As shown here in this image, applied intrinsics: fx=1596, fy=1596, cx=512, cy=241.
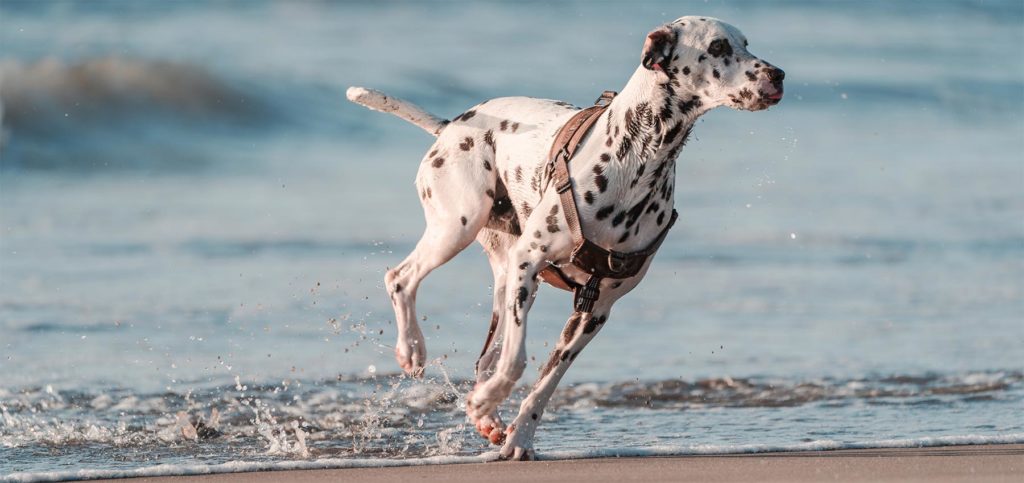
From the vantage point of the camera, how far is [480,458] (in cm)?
637

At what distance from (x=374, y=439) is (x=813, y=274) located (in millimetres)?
5455

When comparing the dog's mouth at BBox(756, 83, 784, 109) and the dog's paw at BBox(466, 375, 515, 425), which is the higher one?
the dog's mouth at BBox(756, 83, 784, 109)

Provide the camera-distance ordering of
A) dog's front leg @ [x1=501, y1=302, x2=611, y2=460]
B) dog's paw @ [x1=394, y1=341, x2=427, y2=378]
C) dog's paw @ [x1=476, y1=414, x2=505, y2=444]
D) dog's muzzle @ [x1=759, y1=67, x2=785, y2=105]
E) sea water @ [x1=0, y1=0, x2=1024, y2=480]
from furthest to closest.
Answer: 1. sea water @ [x1=0, y1=0, x2=1024, y2=480]
2. dog's paw @ [x1=394, y1=341, x2=427, y2=378]
3. dog's paw @ [x1=476, y1=414, x2=505, y2=444]
4. dog's front leg @ [x1=501, y1=302, x2=611, y2=460]
5. dog's muzzle @ [x1=759, y1=67, x2=785, y2=105]

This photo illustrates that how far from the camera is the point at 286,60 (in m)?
21.0

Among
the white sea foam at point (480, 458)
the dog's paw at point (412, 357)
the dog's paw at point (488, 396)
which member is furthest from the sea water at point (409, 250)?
the dog's paw at point (488, 396)

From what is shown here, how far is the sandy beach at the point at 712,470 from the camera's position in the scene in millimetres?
5938

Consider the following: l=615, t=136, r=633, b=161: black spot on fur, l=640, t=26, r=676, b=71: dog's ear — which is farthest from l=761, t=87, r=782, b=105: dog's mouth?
l=615, t=136, r=633, b=161: black spot on fur

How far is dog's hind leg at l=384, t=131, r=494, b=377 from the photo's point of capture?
675 centimetres

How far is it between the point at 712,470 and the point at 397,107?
229 centimetres

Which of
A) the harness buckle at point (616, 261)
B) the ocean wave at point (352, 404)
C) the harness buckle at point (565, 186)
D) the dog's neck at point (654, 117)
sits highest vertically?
the dog's neck at point (654, 117)

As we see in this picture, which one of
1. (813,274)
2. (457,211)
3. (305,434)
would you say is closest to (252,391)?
(305,434)

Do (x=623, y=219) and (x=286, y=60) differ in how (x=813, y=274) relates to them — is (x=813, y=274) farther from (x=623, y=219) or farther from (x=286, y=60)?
(x=286, y=60)

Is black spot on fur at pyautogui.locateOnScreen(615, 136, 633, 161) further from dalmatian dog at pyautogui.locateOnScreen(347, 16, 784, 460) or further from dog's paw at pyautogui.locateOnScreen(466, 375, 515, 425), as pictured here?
dog's paw at pyautogui.locateOnScreen(466, 375, 515, 425)

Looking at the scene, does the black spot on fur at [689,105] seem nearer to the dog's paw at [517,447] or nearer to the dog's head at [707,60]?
the dog's head at [707,60]
